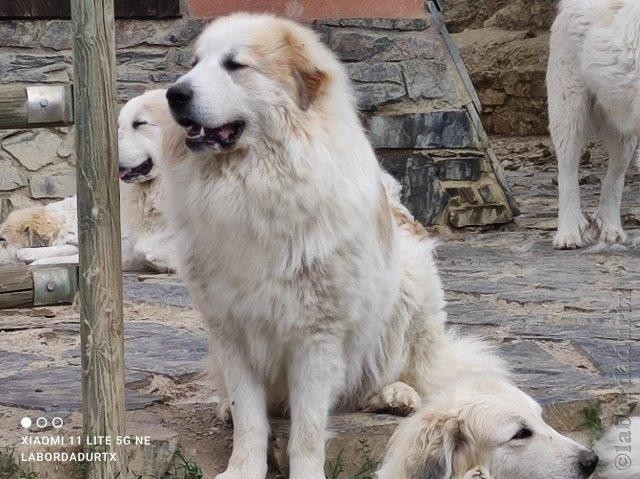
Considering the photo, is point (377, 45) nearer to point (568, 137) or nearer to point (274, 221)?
point (568, 137)

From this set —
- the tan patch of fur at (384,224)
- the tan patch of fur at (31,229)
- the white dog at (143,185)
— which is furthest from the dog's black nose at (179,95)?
the tan patch of fur at (31,229)

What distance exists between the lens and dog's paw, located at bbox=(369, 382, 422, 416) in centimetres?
390

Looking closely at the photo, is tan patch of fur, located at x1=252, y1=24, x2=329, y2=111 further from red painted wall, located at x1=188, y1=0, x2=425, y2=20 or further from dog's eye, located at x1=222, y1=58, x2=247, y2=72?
red painted wall, located at x1=188, y1=0, x2=425, y2=20

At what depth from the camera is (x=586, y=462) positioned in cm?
327

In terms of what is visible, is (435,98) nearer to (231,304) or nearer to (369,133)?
(369,133)

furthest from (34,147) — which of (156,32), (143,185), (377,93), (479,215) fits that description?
(479,215)

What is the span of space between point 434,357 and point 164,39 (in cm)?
433

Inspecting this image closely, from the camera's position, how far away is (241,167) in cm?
344

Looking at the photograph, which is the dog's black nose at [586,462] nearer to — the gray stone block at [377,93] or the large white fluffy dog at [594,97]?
the large white fluffy dog at [594,97]

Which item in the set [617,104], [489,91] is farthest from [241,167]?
[489,91]

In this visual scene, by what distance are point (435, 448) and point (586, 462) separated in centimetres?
44

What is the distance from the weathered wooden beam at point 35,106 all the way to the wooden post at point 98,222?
46mm

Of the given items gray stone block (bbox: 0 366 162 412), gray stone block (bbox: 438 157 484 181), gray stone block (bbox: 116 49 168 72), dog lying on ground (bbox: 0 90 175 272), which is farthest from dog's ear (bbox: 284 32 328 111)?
gray stone block (bbox: 116 49 168 72)

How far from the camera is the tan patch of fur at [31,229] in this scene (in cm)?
722
